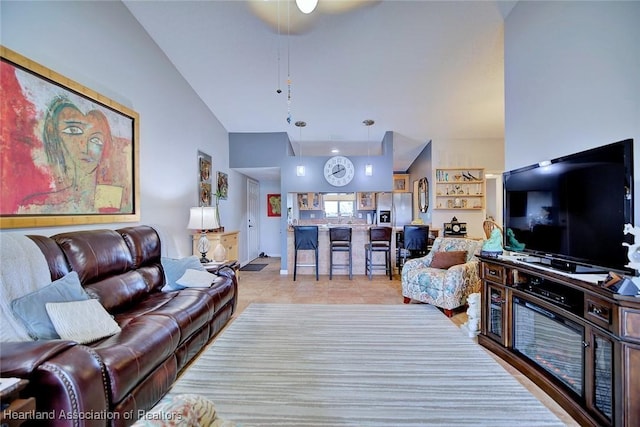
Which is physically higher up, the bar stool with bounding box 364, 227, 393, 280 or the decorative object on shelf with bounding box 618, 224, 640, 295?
the decorative object on shelf with bounding box 618, 224, 640, 295

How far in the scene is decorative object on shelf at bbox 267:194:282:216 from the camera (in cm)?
789

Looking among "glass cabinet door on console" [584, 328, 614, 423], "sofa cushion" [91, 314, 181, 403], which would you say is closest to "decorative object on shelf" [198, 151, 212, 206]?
"sofa cushion" [91, 314, 181, 403]

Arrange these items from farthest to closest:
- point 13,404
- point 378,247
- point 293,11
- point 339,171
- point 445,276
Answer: point 339,171 → point 378,247 → point 445,276 → point 293,11 → point 13,404

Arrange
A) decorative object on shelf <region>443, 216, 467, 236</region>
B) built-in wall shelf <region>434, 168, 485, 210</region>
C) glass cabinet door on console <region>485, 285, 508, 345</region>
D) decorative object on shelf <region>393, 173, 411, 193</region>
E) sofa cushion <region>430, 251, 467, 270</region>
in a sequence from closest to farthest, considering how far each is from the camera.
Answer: glass cabinet door on console <region>485, 285, 508, 345</region>, sofa cushion <region>430, 251, 467, 270</region>, decorative object on shelf <region>443, 216, 467, 236</region>, built-in wall shelf <region>434, 168, 485, 210</region>, decorative object on shelf <region>393, 173, 411, 193</region>

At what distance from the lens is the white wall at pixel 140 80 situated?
1.96m

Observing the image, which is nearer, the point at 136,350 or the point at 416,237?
the point at 136,350

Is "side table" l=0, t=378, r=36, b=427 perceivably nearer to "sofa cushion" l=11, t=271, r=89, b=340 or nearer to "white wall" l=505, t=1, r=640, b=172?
"sofa cushion" l=11, t=271, r=89, b=340

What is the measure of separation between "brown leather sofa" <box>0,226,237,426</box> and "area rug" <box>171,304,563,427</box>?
0.33 metres

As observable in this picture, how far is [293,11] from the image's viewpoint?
276 centimetres

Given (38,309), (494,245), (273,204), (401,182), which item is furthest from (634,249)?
(401,182)

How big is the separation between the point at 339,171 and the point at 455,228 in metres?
2.74

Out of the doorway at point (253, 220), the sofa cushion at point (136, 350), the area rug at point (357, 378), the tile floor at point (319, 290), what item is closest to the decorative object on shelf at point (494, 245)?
the area rug at point (357, 378)

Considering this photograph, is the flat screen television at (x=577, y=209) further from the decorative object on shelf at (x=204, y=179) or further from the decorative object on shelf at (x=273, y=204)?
the decorative object on shelf at (x=273, y=204)

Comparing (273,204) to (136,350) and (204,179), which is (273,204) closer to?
(204,179)
